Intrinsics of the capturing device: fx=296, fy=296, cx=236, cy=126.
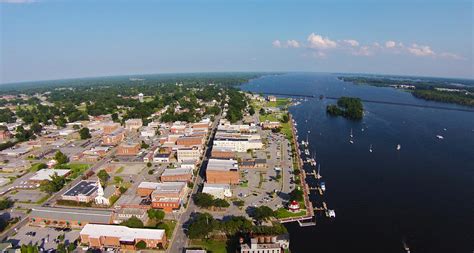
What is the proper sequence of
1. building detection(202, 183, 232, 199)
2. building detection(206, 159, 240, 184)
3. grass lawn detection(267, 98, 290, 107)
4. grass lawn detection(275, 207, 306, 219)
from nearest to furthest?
1. grass lawn detection(275, 207, 306, 219)
2. building detection(202, 183, 232, 199)
3. building detection(206, 159, 240, 184)
4. grass lawn detection(267, 98, 290, 107)

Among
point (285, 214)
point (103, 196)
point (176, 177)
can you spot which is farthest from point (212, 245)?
point (103, 196)

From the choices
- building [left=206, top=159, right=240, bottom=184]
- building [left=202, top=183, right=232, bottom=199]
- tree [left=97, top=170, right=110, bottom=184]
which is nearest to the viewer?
building [left=202, top=183, right=232, bottom=199]

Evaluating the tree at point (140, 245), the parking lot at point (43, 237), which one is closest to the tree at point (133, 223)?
the tree at point (140, 245)

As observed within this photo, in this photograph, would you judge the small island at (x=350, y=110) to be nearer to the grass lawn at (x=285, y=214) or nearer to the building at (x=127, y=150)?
the grass lawn at (x=285, y=214)

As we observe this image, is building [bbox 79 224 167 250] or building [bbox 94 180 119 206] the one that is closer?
building [bbox 79 224 167 250]

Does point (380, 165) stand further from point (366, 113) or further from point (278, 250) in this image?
point (366, 113)

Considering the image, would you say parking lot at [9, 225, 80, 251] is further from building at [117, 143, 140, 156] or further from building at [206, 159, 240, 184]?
building at [117, 143, 140, 156]

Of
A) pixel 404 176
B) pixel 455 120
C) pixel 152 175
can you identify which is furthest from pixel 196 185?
pixel 455 120

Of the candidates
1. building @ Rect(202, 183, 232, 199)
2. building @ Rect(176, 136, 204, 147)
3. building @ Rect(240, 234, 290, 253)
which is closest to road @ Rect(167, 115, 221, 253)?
building @ Rect(202, 183, 232, 199)
